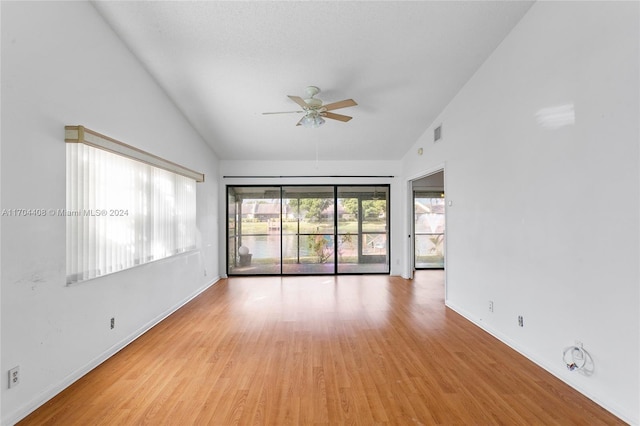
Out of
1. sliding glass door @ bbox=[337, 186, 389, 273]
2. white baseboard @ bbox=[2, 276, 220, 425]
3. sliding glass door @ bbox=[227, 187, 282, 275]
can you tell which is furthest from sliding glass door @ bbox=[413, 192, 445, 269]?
white baseboard @ bbox=[2, 276, 220, 425]

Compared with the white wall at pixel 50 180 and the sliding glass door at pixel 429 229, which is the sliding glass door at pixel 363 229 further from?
the white wall at pixel 50 180

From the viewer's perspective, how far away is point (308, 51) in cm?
325

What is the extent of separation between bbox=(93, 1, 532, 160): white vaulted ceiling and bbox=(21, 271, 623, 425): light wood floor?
10.1 ft

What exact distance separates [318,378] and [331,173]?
192 inches

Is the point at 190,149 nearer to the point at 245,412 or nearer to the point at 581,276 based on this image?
the point at 245,412

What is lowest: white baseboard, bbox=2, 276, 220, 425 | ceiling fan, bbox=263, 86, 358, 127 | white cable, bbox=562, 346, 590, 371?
white baseboard, bbox=2, 276, 220, 425

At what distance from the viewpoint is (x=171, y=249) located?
4.20 metres

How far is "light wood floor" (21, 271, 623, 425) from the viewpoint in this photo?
1977 millimetres

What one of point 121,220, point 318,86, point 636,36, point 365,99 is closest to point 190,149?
point 121,220

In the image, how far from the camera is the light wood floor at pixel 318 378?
1977mm

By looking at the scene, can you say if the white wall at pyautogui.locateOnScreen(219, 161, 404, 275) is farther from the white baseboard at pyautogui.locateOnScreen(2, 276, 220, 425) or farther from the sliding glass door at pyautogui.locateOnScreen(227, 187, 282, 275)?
the white baseboard at pyautogui.locateOnScreen(2, 276, 220, 425)

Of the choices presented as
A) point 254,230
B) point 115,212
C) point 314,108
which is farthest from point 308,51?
point 254,230

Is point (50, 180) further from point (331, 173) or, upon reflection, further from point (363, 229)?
point (363, 229)

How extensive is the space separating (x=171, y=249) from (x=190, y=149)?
5.60 feet
